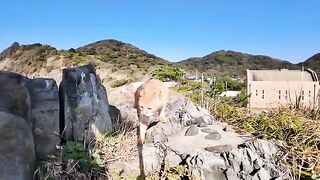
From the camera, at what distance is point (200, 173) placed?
4.35 meters

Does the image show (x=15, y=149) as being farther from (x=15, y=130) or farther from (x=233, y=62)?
(x=233, y=62)

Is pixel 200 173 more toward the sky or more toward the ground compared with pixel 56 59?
more toward the ground

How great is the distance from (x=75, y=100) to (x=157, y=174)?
4.46 feet

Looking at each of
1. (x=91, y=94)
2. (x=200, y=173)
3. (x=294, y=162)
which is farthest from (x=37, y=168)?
(x=294, y=162)

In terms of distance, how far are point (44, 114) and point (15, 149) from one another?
2.74 feet

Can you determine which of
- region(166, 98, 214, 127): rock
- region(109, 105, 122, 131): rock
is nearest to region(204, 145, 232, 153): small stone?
region(166, 98, 214, 127): rock

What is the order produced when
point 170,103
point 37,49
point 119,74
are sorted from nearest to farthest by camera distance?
point 170,103, point 119,74, point 37,49

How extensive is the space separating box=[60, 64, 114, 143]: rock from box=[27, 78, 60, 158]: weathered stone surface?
17 cm

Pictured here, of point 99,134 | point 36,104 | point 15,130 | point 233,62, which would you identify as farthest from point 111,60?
point 15,130

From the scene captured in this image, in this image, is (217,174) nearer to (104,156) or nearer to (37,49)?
(104,156)

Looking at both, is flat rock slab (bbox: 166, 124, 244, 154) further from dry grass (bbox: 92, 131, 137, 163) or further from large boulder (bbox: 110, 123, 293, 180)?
dry grass (bbox: 92, 131, 137, 163)

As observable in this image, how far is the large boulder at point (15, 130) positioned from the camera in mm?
3521

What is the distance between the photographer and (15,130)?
369 centimetres

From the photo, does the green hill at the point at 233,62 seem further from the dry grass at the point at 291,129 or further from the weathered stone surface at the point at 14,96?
the weathered stone surface at the point at 14,96
